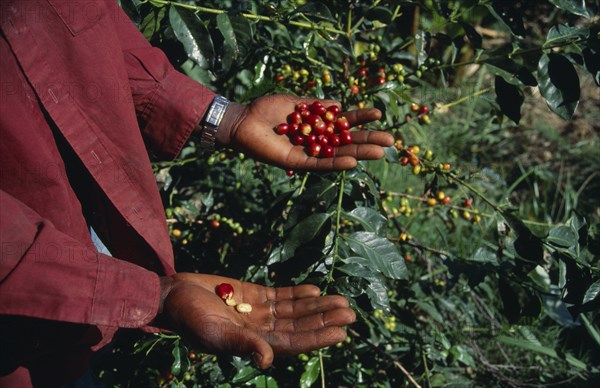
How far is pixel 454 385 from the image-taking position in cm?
226

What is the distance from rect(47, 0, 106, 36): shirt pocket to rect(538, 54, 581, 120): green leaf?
1368mm

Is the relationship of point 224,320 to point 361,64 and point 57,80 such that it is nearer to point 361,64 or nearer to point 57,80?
point 57,80

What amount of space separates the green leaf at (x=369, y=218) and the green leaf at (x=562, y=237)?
1.79 ft

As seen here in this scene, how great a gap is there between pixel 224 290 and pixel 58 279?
460mm

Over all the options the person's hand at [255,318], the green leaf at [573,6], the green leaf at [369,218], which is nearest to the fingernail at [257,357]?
the person's hand at [255,318]

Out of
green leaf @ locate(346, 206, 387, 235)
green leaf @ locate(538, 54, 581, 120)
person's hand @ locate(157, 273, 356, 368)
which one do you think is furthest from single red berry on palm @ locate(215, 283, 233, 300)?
green leaf @ locate(538, 54, 581, 120)

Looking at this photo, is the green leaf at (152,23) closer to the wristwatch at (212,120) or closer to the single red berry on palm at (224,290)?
the wristwatch at (212,120)

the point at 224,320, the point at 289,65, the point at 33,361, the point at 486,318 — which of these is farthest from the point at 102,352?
the point at 486,318

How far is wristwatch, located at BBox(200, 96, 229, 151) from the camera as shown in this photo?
5.71 feet

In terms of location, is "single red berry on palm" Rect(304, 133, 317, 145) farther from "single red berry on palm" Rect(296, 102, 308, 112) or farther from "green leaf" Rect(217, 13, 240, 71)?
"green leaf" Rect(217, 13, 240, 71)

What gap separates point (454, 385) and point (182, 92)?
174 centimetres

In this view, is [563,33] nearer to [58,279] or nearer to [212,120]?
[212,120]

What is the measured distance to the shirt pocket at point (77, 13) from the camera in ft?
4.29

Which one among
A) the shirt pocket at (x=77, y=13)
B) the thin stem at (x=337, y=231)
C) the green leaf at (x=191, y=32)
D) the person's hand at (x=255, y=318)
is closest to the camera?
the person's hand at (x=255, y=318)
